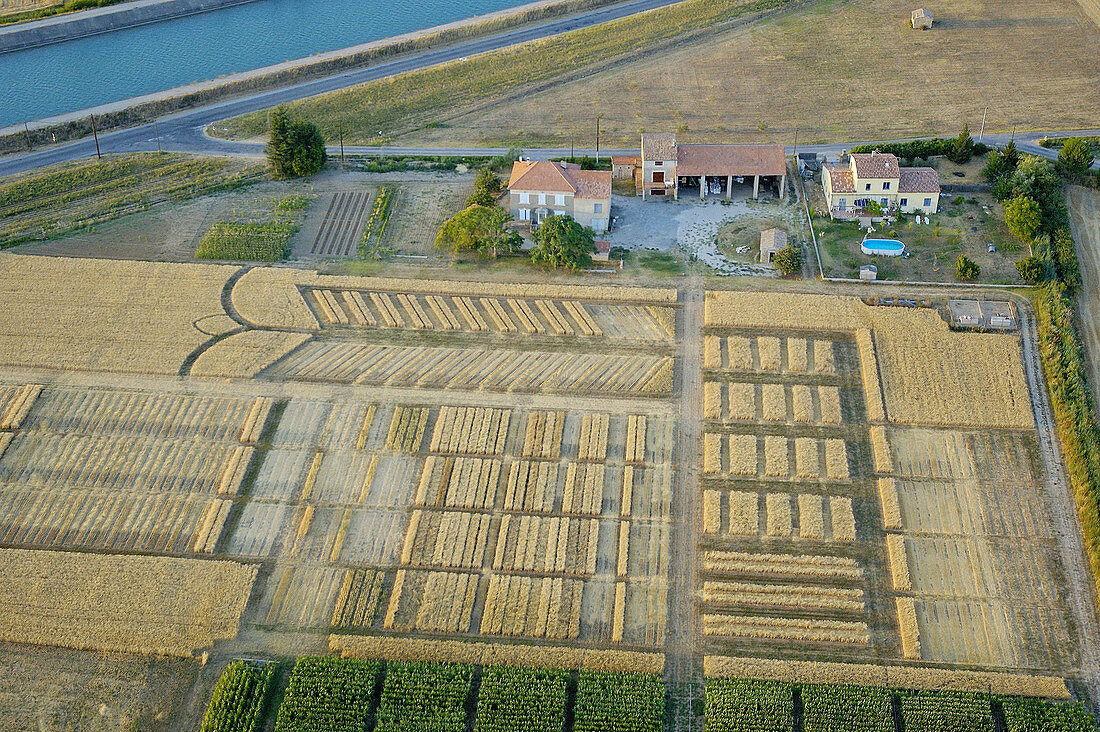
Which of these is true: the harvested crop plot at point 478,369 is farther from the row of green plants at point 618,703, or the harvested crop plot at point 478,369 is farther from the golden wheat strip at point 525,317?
the row of green plants at point 618,703

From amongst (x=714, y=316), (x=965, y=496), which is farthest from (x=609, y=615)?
(x=714, y=316)

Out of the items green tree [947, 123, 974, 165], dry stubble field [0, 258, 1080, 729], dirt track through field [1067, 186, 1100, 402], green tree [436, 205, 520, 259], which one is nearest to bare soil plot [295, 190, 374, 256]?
dry stubble field [0, 258, 1080, 729]

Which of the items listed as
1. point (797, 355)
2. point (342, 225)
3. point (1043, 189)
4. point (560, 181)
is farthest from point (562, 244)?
point (1043, 189)

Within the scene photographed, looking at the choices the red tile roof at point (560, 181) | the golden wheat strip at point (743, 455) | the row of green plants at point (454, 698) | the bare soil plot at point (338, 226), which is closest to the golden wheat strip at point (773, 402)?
the golden wheat strip at point (743, 455)

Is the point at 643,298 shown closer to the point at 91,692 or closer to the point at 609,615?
the point at 609,615

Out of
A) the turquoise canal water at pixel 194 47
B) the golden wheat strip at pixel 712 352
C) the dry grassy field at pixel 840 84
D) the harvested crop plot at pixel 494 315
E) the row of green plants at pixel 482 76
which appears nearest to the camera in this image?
the golden wheat strip at pixel 712 352

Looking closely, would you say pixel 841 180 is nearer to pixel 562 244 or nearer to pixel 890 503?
pixel 562 244

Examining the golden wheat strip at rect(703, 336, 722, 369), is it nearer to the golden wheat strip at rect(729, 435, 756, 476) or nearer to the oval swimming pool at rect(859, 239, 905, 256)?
the golden wheat strip at rect(729, 435, 756, 476)
